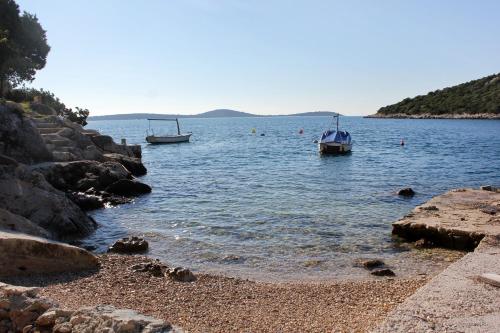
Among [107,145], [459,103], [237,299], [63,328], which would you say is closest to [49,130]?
[107,145]

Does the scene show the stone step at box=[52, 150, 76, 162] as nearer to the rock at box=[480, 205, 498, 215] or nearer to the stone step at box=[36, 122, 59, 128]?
the stone step at box=[36, 122, 59, 128]

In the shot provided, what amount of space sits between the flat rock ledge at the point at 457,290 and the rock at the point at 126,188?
14733 mm

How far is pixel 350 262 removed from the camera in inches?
544

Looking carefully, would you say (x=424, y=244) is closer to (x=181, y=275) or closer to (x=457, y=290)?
(x=457, y=290)

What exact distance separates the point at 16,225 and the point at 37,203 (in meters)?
3.27

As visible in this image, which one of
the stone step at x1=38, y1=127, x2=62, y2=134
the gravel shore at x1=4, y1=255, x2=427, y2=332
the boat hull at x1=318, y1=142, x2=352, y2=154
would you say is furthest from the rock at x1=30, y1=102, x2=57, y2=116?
the gravel shore at x1=4, y1=255, x2=427, y2=332

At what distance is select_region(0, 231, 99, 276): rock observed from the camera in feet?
34.8

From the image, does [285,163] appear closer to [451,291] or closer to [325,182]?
[325,182]

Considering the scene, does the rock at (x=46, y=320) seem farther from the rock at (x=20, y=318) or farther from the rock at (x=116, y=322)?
the rock at (x=116, y=322)

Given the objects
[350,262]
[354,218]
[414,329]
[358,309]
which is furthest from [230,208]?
[414,329]

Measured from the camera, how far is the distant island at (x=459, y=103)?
468ft

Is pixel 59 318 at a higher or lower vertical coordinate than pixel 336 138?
lower

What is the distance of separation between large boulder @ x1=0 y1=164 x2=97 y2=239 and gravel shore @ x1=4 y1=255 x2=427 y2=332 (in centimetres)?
469

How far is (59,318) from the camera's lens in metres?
7.39
